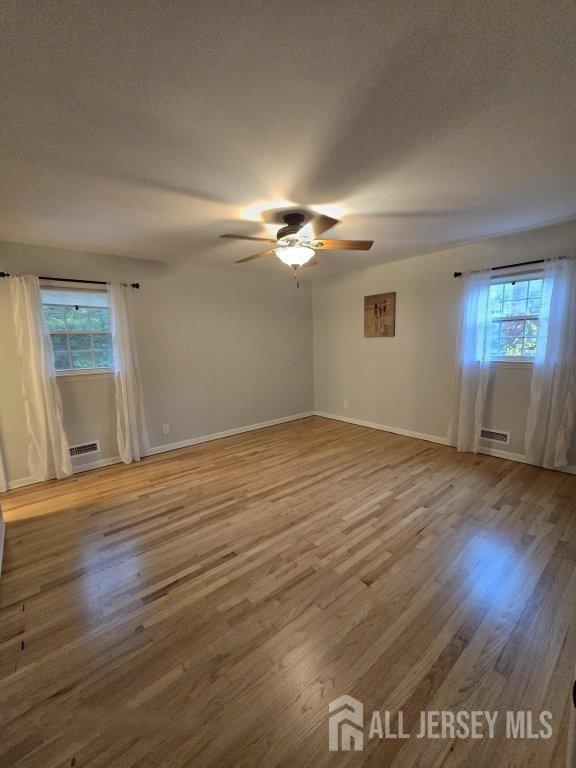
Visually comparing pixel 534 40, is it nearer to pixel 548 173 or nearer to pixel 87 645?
pixel 548 173

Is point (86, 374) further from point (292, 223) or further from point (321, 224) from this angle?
point (321, 224)

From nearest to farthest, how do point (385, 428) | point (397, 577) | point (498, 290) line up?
point (397, 577), point (498, 290), point (385, 428)

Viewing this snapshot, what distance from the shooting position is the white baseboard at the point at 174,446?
10.4 feet

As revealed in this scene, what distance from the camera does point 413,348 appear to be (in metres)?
4.14

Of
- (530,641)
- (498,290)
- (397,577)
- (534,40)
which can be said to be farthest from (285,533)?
(498,290)

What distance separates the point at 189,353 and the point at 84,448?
66.2 inches

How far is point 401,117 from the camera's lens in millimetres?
1380

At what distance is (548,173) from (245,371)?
3822mm

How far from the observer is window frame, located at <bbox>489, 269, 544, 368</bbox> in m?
3.11

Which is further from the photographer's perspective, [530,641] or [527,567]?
[527,567]

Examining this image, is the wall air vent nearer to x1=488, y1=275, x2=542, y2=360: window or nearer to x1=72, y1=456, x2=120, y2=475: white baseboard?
x1=488, y1=275, x2=542, y2=360: window

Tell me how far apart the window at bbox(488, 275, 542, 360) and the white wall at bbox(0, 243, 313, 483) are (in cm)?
286

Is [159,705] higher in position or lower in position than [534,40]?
lower

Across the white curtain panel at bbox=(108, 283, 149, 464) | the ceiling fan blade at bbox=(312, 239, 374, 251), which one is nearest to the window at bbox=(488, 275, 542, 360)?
the ceiling fan blade at bbox=(312, 239, 374, 251)
